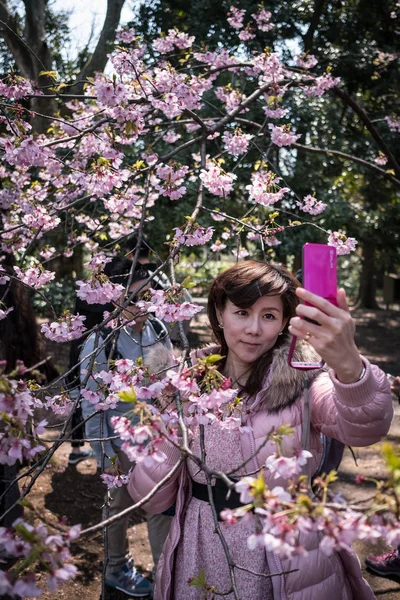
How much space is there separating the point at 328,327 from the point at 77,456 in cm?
443

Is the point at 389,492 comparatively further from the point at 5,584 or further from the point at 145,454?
the point at 5,584

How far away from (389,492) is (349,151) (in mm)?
8907

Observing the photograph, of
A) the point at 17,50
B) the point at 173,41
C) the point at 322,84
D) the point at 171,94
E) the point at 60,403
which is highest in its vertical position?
the point at 17,50

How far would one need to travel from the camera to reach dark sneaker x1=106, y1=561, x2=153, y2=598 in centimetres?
324

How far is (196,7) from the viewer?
797 centimetres

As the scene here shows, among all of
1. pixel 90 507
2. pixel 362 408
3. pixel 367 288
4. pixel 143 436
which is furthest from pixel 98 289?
pixel 367 288

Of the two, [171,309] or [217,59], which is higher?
[217,59]

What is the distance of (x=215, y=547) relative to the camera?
1.85 meters

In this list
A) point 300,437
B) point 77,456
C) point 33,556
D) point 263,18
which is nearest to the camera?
point 33,556

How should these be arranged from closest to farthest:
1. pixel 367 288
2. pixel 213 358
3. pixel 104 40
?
1. pixel 213 358
2. pixel 104 40
3. pixel 367 288

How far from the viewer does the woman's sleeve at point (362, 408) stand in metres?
1.38

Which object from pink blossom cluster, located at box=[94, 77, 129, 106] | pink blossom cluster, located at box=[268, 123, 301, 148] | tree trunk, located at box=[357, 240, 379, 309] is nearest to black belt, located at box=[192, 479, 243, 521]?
pink blossom cluster, located at box=[94, 77, 129, 106]

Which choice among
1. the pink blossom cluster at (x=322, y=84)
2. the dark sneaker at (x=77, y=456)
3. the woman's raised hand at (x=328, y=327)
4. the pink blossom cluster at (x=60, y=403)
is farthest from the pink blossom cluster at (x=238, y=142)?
the dark sneaker at (x=77, y=456)

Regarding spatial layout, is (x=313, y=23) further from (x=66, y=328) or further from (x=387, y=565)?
(x=66, y=328)
